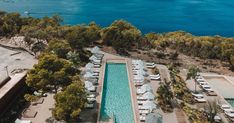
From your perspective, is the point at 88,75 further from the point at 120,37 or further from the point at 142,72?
the point at 120,37

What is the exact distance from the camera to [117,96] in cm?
2888

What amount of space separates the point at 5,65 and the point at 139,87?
47.0 ft

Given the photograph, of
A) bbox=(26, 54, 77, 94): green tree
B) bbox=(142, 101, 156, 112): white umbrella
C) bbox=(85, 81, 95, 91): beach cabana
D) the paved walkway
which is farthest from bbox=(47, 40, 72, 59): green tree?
bbox=(142, 101, 156, 112): white umbrella

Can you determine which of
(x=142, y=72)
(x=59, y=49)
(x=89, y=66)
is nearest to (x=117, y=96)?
(x=142, y=72)

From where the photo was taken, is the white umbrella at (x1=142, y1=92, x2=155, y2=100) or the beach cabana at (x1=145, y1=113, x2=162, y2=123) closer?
the beach cabana at (x1=145, y1=113, x2=162, y2=123)

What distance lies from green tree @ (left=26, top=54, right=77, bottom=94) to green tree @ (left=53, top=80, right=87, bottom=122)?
271cm

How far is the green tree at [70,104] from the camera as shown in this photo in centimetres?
2327

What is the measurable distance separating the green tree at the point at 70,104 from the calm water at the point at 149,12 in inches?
1914

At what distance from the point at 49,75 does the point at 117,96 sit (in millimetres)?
6021

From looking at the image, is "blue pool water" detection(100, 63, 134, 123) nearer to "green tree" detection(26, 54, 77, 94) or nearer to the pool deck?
the pool deck

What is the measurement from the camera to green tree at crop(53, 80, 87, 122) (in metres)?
23.3

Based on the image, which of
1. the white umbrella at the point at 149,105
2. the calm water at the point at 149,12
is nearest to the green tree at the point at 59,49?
the white umbrella at the point at 149,105

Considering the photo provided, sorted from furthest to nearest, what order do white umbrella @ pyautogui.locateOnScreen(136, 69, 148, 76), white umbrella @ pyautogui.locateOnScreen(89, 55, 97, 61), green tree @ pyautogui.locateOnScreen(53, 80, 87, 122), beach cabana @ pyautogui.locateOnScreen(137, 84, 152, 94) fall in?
white umbrella @ pyautogui.locateOnScreen(89, 55, 97, 61)
white umbrella @ pyautogui.locateOnScreen(136, 69, 148, 76)
beach cabana @ pyautogui.locateOnScreen(137, 84, 152, 94)
green tree @ pyautogui.locateOnScreen(53, 80, 87, 122)

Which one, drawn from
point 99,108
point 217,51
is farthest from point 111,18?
point 99,108
